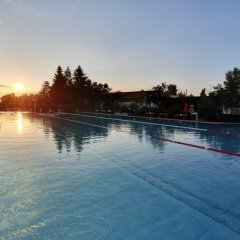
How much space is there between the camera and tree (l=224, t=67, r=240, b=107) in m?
26.4

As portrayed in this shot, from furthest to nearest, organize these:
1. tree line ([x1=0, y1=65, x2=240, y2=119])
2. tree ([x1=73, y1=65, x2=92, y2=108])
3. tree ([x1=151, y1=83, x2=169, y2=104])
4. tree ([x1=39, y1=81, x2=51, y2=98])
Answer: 1. tree ([x1=39, y1=81, x2=51, y2=98])
2. tree ([x1=73, y1=65, x2=92, y2=108])
3. tree ([x1=151, y1=83, x2=169, y2=104])
4. tree line ([x1=0, y1=65, x2=240, y2=119])

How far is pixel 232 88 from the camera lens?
27547 millimetres

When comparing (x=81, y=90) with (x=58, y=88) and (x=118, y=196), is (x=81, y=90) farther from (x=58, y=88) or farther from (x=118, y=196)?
(x=118, y=196)

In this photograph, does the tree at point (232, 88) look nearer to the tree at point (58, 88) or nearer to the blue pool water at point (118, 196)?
the blue pool water at point (118, 196)

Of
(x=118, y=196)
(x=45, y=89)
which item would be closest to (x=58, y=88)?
(x=45, y=89)

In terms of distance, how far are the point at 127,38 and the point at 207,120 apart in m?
10.4

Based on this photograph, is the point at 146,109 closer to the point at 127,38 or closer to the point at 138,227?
the point at 127,38

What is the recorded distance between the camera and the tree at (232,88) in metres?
26.4

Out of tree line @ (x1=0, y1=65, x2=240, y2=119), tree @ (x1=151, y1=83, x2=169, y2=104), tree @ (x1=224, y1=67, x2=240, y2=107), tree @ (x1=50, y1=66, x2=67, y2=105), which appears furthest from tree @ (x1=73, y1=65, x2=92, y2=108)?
tree @ (x1=224, y1=67, x2=240, y2=107)

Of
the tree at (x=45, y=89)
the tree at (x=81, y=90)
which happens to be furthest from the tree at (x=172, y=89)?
the tree at (x=45, y=89)

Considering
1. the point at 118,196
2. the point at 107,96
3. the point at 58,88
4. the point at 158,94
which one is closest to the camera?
the point at 118,196

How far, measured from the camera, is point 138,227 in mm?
3832

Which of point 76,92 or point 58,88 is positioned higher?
point 58,88

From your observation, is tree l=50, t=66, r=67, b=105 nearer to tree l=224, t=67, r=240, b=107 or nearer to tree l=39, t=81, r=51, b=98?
tree l=39, t=81, r=51, b=98
